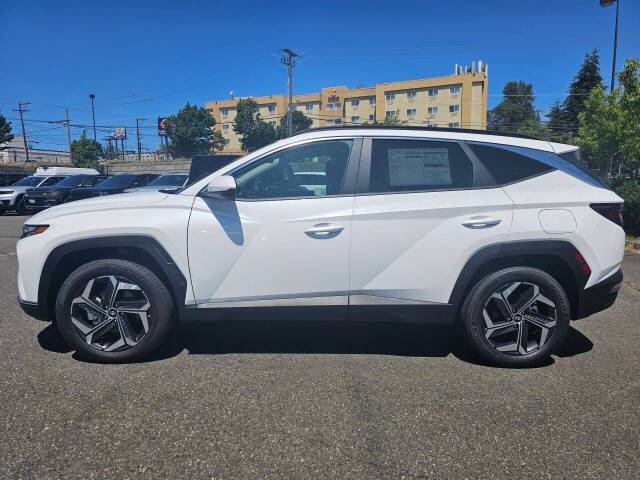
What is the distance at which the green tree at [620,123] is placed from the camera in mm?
12680

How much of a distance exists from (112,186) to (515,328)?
45.7 ft

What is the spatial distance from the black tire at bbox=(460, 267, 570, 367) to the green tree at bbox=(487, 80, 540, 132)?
83586 mm

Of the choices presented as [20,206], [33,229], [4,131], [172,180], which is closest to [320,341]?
[33,229]

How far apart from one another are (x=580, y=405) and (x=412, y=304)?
47.6 inches

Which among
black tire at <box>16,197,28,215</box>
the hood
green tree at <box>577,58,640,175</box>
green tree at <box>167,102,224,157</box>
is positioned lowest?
black tire at <box>16,197,28,215</box>

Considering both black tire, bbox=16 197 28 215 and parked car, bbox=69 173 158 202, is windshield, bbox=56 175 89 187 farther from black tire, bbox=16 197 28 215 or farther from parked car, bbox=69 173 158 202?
parked car, bbox=69 173 158 202

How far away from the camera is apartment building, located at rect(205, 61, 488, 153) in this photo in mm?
67688

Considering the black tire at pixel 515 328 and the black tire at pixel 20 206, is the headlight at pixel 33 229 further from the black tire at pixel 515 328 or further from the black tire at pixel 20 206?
the black tire at pixel 20 206

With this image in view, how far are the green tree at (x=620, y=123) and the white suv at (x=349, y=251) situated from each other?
1154 centimetres

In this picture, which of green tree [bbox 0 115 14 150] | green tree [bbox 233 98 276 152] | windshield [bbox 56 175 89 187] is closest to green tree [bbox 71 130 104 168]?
green tree [bbox 0 115 14 150]

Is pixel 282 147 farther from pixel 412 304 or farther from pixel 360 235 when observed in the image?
pixel 412 304

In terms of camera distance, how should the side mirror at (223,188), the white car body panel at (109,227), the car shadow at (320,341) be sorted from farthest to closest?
the car shadow at (320,341), the white car body panel at (109,227), the side mirror at (223,188)

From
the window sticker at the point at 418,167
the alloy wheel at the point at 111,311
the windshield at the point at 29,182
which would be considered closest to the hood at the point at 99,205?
the alloy wheel at the point at 111,311

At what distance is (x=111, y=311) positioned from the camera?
3.26m
